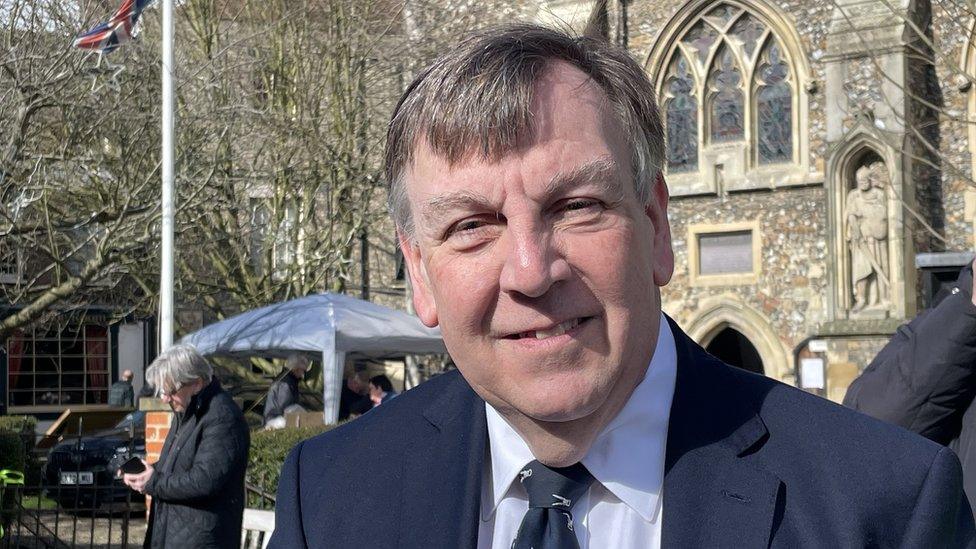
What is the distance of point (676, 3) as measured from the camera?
836 inches

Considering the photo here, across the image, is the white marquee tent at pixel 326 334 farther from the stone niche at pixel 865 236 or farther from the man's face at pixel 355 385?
the stone niche at pixel 865 236

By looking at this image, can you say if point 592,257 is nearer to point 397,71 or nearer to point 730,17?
point 397,71

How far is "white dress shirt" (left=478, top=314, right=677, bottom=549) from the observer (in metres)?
1.69

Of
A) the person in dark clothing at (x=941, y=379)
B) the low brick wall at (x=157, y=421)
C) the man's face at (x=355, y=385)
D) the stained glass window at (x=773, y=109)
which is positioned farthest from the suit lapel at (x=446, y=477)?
the stained glass window at (x=773, y=109)

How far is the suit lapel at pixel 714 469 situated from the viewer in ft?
5.24

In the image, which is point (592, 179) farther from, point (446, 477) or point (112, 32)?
point (112, 32)

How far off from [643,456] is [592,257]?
0.28 metres

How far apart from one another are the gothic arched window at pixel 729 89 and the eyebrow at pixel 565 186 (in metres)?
18.6

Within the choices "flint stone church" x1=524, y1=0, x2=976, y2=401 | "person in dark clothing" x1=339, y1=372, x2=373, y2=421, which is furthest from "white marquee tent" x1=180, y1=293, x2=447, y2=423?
"flint stone church" x1=524, y1=0, x2=976, y2=401

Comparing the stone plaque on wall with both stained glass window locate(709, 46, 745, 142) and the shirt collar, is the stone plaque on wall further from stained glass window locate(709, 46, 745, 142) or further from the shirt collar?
the shirt collar

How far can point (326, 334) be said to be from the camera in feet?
43.7

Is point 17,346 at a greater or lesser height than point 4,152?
lesser

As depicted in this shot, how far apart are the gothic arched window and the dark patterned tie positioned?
18.7 meters

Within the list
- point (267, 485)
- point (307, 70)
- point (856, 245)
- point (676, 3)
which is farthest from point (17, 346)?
point (267, 485)
